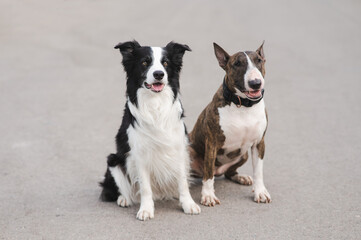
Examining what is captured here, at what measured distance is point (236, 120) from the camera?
388 centimetres

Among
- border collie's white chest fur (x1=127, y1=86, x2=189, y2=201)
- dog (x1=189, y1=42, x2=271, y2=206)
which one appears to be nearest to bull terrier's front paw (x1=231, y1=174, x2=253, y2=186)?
dog (x1=189, y1=42, x2=271, y2=206)

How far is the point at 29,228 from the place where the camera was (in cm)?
358

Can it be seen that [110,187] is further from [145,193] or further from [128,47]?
[128,47]

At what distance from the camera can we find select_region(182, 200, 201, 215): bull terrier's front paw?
382cm

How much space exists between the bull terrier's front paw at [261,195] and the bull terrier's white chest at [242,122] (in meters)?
0.42

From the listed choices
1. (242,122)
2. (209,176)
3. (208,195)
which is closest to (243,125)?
(242,122)

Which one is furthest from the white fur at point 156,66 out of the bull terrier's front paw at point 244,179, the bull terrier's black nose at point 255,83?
the bull terrier's front paw at point 244,179

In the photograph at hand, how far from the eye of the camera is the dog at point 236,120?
12.2ft

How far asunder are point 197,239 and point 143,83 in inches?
47.6

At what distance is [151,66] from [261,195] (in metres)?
1.43

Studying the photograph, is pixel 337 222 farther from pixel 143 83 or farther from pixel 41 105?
pixel 41 105

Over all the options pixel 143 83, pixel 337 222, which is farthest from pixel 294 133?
pixel 143 83

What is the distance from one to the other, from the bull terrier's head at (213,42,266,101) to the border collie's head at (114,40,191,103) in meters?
0.41

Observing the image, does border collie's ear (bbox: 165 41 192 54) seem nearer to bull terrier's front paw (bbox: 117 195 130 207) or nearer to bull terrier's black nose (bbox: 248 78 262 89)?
bull terrier's black nose (bbox: 248 78 262 89)
